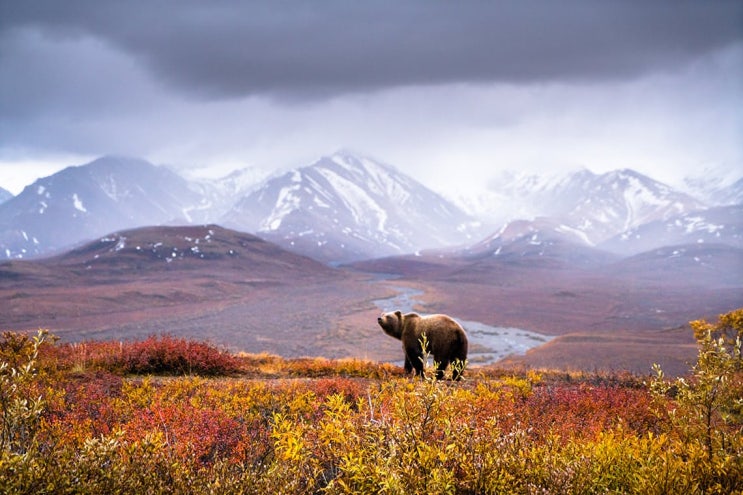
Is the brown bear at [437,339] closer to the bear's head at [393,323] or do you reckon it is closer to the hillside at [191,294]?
the bear's head at [393,323]

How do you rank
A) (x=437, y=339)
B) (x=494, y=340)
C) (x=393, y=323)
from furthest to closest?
(x=494, y=340)
(x=393, y=323)
(x=437, y=339)

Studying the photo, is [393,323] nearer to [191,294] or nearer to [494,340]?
[494,340]

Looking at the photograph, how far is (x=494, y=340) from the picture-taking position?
53.7m

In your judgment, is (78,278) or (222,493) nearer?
(222,493)

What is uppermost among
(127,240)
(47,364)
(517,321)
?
(127,240)

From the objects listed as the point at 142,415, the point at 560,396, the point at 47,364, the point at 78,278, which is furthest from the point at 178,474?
the point at 78,278

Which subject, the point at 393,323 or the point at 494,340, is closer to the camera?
the point at 393,323

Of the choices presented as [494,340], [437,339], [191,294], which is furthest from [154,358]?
[191,294]

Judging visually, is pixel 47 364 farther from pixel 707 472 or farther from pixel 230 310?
pixel 230 310

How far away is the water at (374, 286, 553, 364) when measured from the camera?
44716 millimetres

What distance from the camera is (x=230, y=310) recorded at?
71.6 m

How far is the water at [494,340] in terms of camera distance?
4472cm

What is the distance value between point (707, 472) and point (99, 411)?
322 inches

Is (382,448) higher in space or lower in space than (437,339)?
higher
